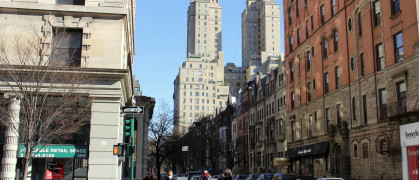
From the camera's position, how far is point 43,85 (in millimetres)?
21344

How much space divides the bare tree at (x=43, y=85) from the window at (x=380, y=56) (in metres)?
21.7

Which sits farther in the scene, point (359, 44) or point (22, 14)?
point (359, 44)

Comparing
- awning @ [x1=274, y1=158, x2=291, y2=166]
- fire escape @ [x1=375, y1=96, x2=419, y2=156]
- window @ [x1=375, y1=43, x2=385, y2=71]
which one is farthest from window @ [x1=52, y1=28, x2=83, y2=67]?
awning @ [x1=274, y1=158, x2=291, y2=166]

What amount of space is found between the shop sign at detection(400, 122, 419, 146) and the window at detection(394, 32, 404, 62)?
486 cm

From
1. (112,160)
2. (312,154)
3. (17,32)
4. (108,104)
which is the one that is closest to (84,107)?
(108,104)

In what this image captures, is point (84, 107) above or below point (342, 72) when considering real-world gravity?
below

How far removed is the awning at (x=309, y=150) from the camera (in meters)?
42.2

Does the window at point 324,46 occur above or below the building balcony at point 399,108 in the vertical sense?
above

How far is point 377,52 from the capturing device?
1359 inches

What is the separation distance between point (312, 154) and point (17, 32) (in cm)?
3052

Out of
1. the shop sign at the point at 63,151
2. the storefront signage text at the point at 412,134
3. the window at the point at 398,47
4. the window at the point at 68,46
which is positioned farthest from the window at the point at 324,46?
the shop sign at the point at 63,151

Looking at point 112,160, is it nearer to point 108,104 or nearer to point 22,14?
point 108,104

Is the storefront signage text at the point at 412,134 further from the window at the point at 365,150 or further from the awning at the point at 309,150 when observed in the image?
the awning at the point at 309,150

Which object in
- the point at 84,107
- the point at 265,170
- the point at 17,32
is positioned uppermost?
the point at 17,32
